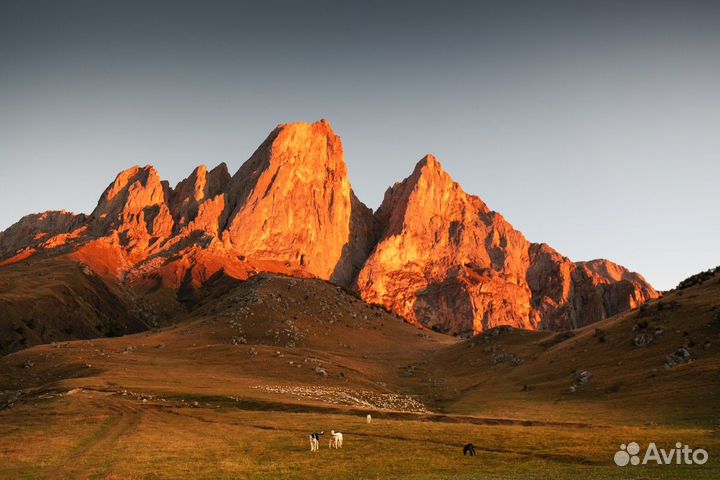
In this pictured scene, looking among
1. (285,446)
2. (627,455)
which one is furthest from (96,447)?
(627,455)

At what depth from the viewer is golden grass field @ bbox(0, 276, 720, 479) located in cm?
3841

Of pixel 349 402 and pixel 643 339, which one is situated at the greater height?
pixel 643 339

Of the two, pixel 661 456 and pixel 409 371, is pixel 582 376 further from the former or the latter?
pixel 661 456

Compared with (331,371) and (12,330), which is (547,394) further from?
(12,330)

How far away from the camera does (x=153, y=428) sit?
53.5 metres

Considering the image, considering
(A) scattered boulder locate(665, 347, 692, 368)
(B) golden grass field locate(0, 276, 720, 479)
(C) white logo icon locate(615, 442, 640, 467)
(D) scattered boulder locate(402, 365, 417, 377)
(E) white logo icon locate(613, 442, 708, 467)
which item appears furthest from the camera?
(D) scattered boulder locate(402, 365, 417, 377)

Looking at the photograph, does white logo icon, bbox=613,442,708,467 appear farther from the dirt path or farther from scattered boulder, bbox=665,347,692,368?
scattered boulder, bbox=665,347,692,368

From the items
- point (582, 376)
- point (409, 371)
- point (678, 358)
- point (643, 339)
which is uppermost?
point (643, 339)

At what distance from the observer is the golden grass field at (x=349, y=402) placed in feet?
126

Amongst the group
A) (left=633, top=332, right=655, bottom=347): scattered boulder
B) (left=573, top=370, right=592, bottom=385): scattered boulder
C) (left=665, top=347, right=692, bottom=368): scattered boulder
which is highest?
(left=633, top=332, right=655, bottom=347): scattered boulder

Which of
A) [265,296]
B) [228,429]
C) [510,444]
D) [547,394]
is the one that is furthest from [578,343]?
[265,296]

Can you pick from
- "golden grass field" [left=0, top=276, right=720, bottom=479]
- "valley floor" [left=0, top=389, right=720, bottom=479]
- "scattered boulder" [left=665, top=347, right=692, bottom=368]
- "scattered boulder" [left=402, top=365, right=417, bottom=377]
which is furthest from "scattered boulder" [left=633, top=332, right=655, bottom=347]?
"scattered boulder" [left=402, top=365, right=417, bottom=377]

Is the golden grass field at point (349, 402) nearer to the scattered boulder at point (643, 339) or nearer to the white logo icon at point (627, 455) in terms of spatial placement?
the white logo icon at point (627, 455)

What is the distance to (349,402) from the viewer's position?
82062mm
